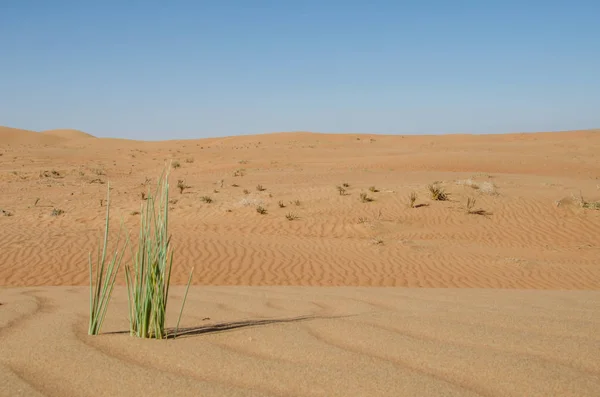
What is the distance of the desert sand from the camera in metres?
2.59

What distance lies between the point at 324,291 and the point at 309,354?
320 cm

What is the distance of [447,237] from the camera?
42.9 feet

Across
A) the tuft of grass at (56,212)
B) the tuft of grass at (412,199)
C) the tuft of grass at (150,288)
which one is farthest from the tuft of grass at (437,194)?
the tuft of grass at (150,288)

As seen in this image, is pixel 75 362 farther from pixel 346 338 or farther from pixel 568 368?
pixel 568 368

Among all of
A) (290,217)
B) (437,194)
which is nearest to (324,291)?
(290,217)

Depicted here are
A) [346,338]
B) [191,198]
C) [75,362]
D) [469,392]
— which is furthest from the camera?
[191,198]

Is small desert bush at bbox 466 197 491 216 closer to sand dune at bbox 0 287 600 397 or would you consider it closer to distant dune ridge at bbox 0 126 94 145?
sand dune at bbox 0 287 600 397

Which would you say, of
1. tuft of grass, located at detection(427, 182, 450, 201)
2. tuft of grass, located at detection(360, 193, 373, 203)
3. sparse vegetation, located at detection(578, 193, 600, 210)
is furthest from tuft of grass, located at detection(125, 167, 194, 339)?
sparse vegetation, located at detection(578, 193, 600, 210)

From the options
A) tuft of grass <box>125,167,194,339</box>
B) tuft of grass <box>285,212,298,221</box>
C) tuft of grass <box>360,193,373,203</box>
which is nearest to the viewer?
tuft of grass <box>125,167,194,339</box>

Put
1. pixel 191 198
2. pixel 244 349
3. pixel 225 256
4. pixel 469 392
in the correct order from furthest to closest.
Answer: pixel 191 198 < pixel 225 256 < pixel 244 349 < pixel 469 392

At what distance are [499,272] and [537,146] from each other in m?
34.7

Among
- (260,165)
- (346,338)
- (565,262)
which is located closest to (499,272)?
(565,262)

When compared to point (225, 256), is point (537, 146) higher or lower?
higher

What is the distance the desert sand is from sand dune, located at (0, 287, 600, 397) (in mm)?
14
